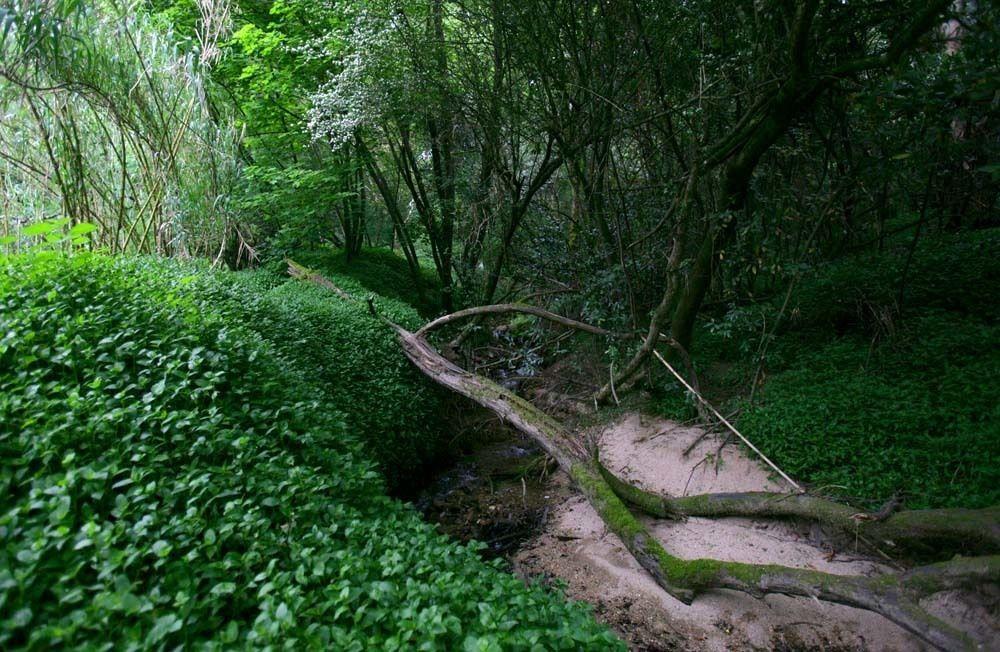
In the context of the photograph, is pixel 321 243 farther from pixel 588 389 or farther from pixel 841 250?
pixel 841 250

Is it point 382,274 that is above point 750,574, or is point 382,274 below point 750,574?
above

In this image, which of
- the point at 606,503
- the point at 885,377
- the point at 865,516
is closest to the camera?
the point at 865,516

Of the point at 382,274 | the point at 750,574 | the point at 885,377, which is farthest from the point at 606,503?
the point at 382,274

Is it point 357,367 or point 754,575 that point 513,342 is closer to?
point 357,367

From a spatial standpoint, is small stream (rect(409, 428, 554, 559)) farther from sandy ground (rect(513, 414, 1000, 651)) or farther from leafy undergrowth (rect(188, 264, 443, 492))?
leafy undergrowth (rect(188, 264, 443, 492))

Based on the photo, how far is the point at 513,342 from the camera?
329 inches

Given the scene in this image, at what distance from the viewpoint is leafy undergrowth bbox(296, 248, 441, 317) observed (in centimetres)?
972

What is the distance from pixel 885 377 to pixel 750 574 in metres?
2.60

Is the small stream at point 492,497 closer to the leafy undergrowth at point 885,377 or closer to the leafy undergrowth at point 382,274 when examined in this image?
the leafy undergrowth at point 885,377

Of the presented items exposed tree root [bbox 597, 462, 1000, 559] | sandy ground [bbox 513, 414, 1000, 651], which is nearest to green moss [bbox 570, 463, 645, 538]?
exposed tree root [bbox 597, 462, 1000, 559]

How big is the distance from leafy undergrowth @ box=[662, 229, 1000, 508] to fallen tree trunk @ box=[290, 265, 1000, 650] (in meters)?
0.91

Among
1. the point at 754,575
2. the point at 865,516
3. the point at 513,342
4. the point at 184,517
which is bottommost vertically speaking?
the point at 754,575

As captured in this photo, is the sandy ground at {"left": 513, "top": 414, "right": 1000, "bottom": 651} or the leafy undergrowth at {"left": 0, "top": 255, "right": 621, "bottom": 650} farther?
the sandy ground at {"left": 513, "top": 414, "right": 1000, "bottom": 651}

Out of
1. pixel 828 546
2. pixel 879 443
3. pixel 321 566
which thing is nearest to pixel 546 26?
pixel 879 443
